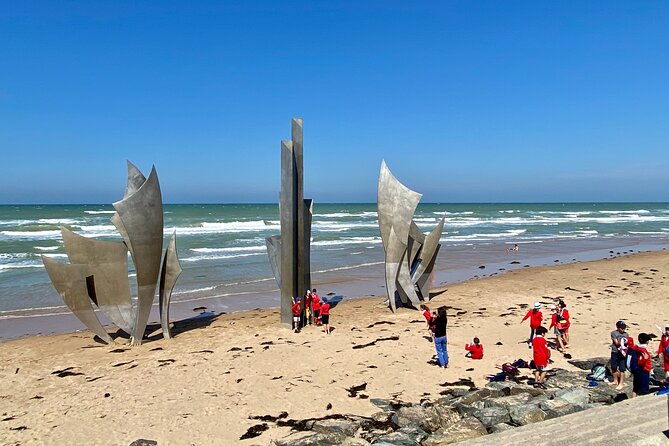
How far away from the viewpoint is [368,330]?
11945mm

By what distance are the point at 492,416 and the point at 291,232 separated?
22.8 feet

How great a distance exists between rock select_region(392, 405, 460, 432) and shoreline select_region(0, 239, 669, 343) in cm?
878

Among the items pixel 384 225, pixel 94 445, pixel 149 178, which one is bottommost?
pixel 94 445

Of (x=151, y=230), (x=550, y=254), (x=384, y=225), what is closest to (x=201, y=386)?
(x=151, y=230)

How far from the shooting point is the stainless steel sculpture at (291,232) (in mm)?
12062

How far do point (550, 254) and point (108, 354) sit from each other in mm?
23915

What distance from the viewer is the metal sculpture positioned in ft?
35.5

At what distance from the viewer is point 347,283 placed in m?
19.1

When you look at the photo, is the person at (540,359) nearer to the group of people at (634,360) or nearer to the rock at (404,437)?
the group of people at (634,360)

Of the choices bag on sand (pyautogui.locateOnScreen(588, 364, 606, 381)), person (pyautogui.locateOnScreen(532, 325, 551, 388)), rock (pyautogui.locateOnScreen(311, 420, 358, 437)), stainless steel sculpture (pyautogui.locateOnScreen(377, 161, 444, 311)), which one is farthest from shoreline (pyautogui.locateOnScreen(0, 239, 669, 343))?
bag on sand (pyautogui.locateOnScreen(588, 364, 606, 381))

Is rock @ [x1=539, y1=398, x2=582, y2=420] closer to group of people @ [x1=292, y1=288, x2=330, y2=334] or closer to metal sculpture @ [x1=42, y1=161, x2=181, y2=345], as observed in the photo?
group of people @ [x1=292, y1=288, x2=330, y2=334]

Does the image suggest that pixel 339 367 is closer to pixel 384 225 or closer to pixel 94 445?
pixel 94 445

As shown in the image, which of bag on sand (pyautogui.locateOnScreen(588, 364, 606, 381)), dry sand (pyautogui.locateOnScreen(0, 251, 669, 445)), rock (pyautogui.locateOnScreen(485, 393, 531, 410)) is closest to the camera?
rock (pyautogui.locateOnScreen(485, 393, 531, 410))

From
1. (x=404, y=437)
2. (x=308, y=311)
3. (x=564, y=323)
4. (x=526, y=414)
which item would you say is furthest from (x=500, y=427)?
(x=308, y=311)
